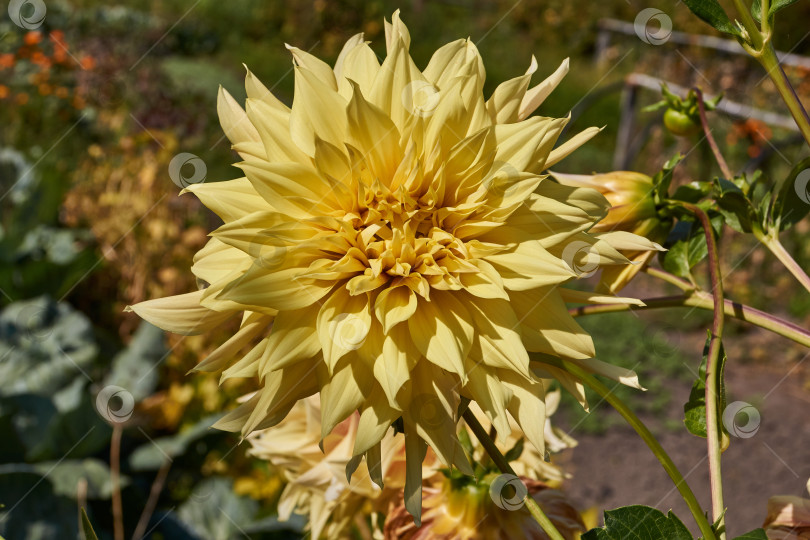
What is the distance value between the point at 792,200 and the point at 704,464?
7.80 ft

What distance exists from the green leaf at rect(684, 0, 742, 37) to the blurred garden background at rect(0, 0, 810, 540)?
19 cm

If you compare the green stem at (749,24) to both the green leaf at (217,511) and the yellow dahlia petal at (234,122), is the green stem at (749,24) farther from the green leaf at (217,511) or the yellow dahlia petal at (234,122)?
the green leaf at (217,511)

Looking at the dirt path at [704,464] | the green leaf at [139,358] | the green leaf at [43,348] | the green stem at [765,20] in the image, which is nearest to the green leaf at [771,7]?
the green stem at [765,20]

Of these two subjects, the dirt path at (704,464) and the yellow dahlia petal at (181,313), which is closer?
the yellow dahlia petal at (181,313)

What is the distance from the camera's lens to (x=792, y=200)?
52cm

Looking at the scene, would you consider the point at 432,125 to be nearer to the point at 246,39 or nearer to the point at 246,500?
the point at 246,500

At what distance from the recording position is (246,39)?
7359mm

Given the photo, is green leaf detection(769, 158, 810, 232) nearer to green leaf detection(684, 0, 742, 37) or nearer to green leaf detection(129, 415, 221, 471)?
green leaf detection(684, 0, 742, 37)

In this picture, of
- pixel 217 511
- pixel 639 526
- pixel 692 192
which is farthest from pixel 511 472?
pixel 217 511

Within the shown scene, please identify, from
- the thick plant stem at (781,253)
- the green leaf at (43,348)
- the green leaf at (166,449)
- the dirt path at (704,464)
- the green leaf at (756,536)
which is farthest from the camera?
the dirt path at (704,464)

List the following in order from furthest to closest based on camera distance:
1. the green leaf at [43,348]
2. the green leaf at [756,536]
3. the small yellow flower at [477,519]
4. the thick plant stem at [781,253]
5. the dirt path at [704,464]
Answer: the dirt path at [704,464] → the green leaf at [43,348] → the small yellow flower at [477,519] → the thick plant stem at [781,253] → the green leaf at [756,536]

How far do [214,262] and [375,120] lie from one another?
0.44 ft

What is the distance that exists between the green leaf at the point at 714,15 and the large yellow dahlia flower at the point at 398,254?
0.10 meters

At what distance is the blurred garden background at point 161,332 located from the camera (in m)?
1.65
